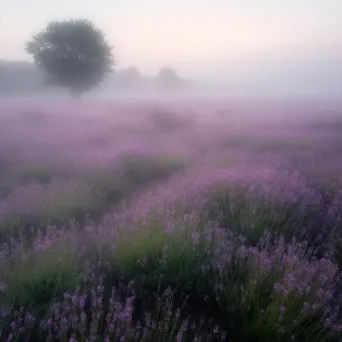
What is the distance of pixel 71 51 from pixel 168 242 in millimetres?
29769

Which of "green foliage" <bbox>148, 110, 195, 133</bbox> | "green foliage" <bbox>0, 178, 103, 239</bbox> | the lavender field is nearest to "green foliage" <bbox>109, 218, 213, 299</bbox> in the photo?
the lavender field

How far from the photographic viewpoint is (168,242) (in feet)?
10.5

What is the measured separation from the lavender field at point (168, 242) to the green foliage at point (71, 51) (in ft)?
73.4

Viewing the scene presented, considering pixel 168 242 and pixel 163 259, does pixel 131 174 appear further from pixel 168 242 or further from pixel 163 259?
pixel 163 259

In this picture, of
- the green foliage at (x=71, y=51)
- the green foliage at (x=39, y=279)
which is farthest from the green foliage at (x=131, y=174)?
the green foliage at (x=71, y=51)

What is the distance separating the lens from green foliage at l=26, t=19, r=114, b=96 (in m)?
29.9

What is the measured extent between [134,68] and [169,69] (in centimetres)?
933

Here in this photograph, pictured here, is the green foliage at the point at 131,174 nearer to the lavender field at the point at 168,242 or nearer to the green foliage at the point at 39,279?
the lavender field at the point at 168,242

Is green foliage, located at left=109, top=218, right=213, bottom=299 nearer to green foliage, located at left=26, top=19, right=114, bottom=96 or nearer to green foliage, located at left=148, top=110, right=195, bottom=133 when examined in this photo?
green foliage, located at left=148, top=110, right=195, bottom=133

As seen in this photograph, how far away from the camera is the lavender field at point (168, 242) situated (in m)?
2.44

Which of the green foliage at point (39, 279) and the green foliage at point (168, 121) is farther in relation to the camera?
the green foliage at point (168, 121)

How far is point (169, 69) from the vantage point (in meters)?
84.6

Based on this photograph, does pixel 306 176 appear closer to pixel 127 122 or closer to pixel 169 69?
pixel 127 122

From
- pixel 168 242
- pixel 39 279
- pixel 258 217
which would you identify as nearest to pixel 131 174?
pixel 258 217
